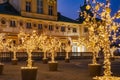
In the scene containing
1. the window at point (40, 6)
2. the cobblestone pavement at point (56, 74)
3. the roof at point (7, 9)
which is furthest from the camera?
the window at point (40, 6)

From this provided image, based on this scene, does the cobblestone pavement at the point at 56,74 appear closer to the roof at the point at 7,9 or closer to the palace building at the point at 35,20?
the palace building at the point at 35,20

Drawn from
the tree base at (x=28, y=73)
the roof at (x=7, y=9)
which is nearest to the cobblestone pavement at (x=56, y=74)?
the tree base at (x=28, y=73)

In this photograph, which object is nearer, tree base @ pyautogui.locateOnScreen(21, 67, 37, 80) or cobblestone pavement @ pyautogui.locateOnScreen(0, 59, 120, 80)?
tree base @ pyautogui.locateOnScreen(21, 67, 37, 80)

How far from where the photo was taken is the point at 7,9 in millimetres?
56906

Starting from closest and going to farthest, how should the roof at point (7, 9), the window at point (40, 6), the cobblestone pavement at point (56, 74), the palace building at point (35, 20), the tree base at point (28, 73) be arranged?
the tree base at point (28, 73) → the cobblestone pavement at point (56, 74) → the palace building at point (35, 20) → the roof at point (7, 9) → the window at point (40, 6)

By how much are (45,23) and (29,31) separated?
4.47 meters

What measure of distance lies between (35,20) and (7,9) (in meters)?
5.22

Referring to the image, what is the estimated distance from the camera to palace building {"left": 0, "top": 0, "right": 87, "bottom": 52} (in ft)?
177

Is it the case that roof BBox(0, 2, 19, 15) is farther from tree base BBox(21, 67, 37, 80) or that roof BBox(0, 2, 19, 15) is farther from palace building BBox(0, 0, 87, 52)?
tree base BBox(21, 67, 37, 80)

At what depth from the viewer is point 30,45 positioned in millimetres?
20609

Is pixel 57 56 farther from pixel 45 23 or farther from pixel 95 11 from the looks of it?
pixel 95 11

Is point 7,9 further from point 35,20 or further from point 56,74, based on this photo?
point 56,74

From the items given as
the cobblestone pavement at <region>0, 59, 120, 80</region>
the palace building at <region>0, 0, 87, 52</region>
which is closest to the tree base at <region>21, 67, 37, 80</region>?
the cobblestone pavement at <region>0, 59, 120, 80</region>

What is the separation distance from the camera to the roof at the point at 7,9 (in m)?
54.7
